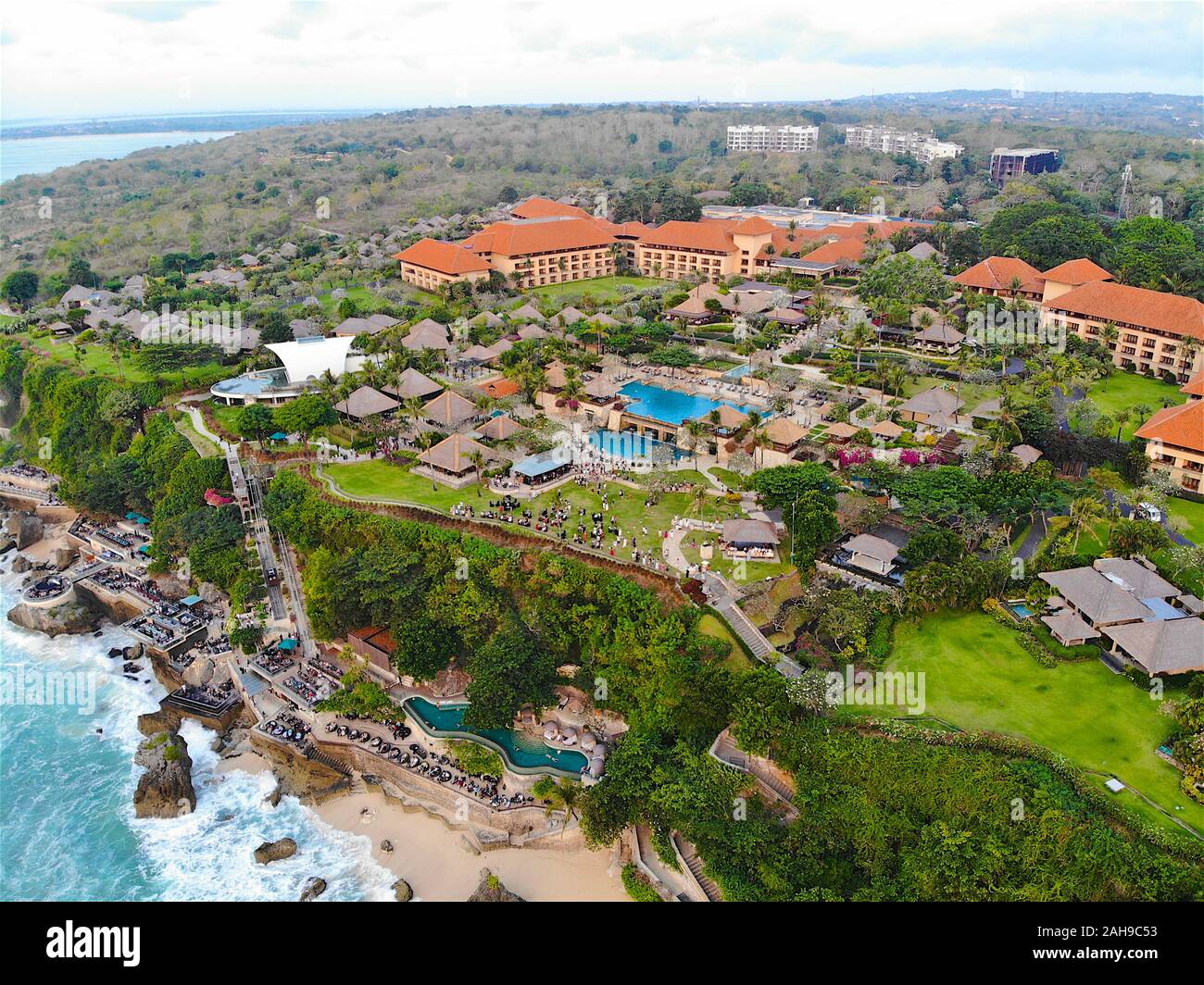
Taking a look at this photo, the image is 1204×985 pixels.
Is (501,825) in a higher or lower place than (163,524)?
lower

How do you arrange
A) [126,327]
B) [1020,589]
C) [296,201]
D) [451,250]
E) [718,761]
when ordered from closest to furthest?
[718,761]
[1020,589]
[126,327]
[451,250]
[296,201]

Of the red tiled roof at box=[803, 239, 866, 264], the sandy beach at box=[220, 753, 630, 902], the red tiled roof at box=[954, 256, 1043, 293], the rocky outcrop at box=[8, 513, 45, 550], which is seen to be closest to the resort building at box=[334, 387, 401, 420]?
the rocky outcrop at box=[8, 513, 45, 550]

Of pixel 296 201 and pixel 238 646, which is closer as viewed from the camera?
pixel 238 646

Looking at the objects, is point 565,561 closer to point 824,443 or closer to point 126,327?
point 824,443

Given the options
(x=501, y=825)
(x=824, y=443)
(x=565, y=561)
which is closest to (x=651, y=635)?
(x=565, y=561)

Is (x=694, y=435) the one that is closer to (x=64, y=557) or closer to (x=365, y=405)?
(x=365, y=405)

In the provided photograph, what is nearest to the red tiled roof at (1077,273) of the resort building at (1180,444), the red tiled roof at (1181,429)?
the red tiled roof at (1181,429)
